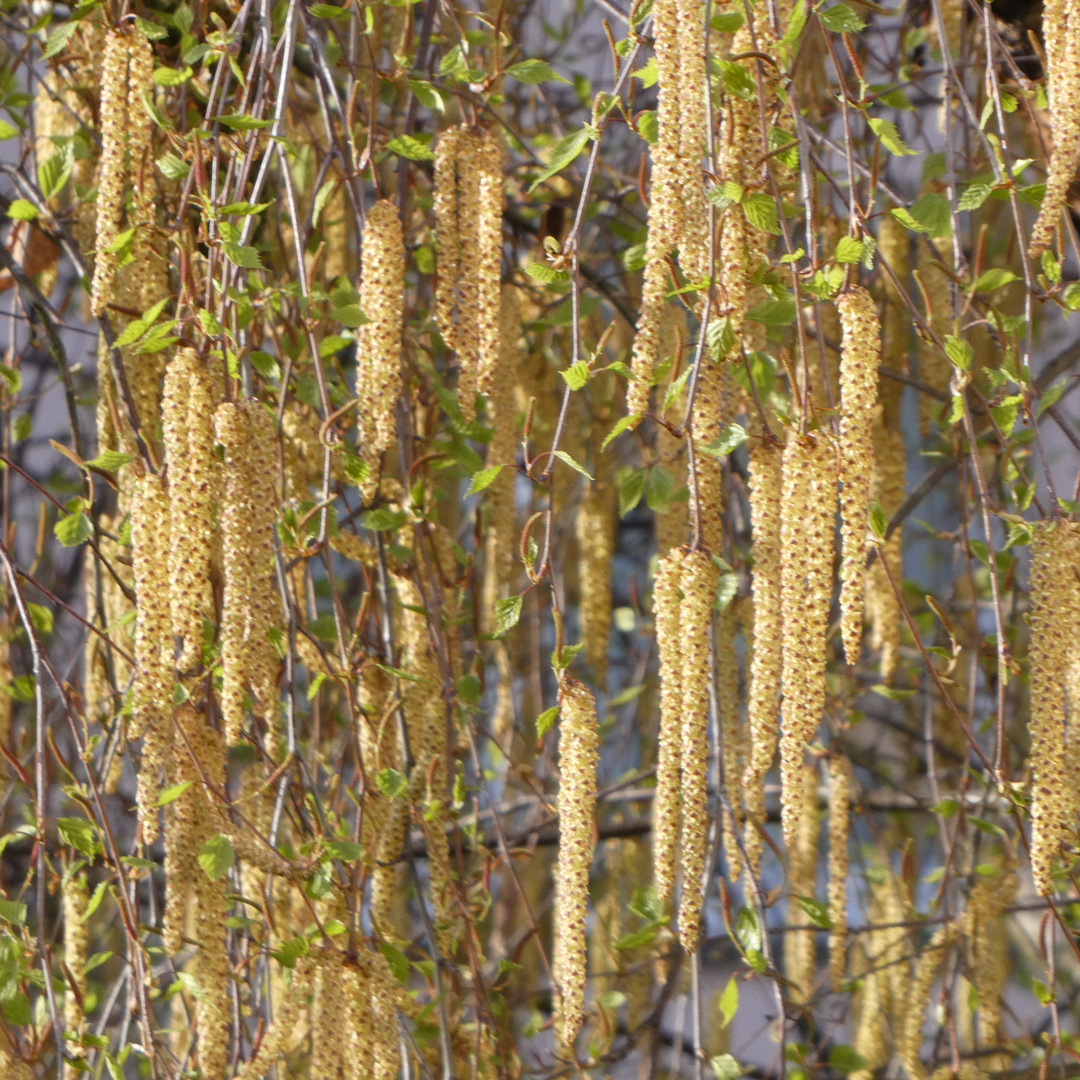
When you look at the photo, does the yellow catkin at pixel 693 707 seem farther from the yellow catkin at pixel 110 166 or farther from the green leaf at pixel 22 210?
the green leaf at pixel 22 210

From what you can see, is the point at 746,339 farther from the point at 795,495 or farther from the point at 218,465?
the point at 218,465

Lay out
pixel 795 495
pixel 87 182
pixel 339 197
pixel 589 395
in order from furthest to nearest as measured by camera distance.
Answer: pixel 589 395
pixel 339 197
pixel 87 182
pixel 795 495

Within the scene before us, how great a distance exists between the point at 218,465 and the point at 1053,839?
76 cm

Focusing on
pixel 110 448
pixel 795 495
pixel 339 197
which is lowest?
pixel 795 495

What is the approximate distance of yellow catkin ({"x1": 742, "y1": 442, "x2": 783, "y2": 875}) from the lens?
1.02 m

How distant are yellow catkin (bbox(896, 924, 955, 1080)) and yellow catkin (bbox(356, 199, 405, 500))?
99 centimetres

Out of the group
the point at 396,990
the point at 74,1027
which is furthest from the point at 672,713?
the point at 74,1027

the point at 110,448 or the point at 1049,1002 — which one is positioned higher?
the point at 110,448

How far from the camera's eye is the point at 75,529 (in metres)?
1.29

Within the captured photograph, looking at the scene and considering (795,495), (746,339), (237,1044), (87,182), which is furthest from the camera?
(87,182)

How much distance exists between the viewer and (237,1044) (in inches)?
52.0

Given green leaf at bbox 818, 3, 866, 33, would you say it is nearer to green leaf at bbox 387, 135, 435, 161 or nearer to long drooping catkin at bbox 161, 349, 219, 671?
green leaf at bbox 387, 135, 435, 161

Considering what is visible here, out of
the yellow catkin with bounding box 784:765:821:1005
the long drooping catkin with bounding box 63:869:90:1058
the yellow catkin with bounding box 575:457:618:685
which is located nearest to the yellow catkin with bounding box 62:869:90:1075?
the long drooping catkin with bounding box 63:869:90:1058

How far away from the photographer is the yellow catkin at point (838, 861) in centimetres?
158
